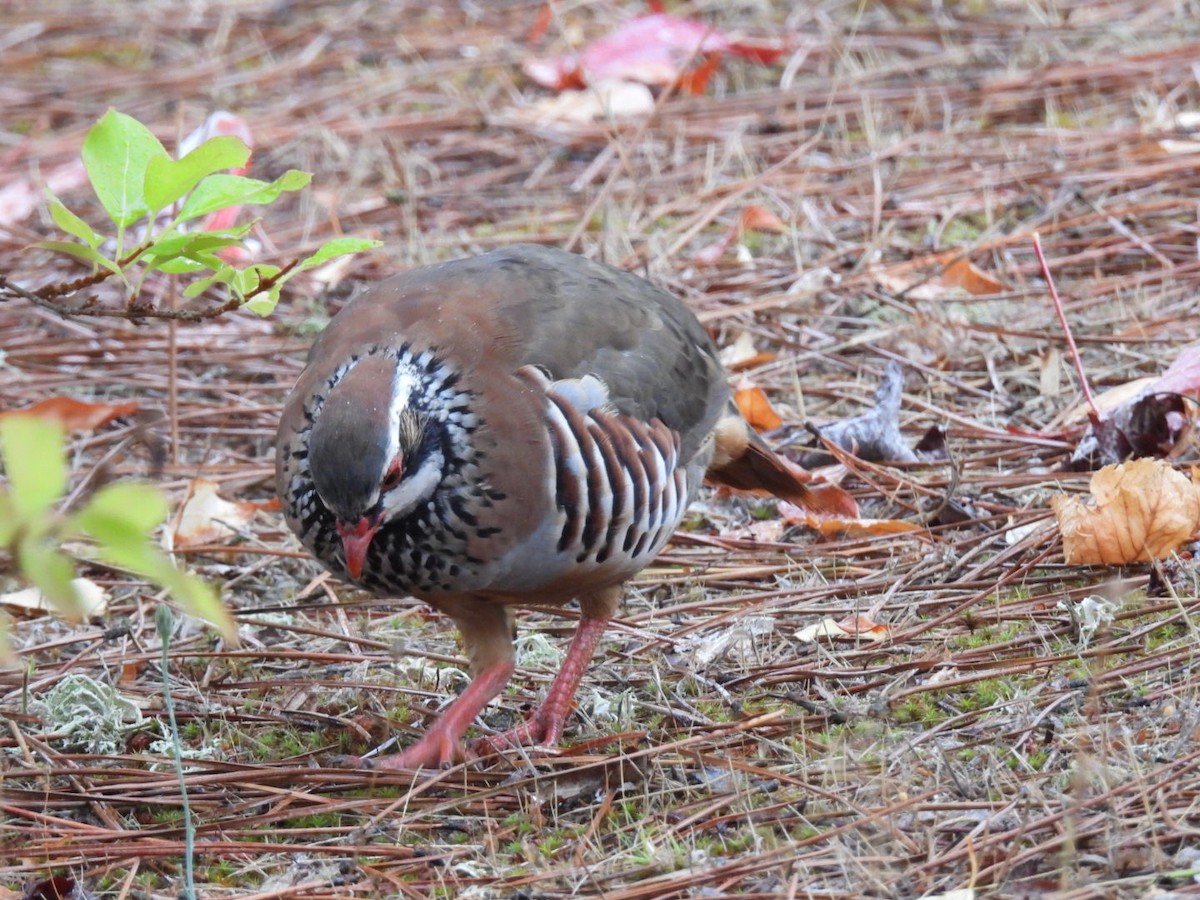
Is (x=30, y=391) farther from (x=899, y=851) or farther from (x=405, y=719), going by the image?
(x=899, y=851)

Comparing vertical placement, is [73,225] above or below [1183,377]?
above

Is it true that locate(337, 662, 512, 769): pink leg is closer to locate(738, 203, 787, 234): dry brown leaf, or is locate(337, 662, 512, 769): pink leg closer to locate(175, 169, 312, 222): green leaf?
locate(175, 169, 312, 222): green leaf

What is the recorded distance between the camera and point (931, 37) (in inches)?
278

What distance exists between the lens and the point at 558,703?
3164mm

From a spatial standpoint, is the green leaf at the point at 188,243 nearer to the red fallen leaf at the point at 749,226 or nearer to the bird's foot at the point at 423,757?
the bird's foot at the point at 423,757

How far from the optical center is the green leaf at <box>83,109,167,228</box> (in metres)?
2.20

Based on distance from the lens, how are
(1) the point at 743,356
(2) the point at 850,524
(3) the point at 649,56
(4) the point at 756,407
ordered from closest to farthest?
(2) the point at 850,524 → (4) the point at 756,407 → (1) the point at 743,356 → (3) the point at 649,56

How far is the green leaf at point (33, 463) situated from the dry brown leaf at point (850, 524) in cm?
286

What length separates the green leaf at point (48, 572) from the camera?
1.17 m

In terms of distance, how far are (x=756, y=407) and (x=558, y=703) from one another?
1.52 metres

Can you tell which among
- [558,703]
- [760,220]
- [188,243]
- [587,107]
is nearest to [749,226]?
[760,220]

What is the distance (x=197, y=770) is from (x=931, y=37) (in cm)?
532

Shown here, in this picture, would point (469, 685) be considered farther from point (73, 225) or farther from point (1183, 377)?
point (1183, 377)

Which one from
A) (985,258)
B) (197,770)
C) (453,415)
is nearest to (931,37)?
(985,258)
